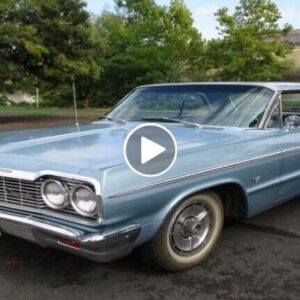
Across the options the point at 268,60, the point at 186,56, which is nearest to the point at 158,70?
the point at 186,56

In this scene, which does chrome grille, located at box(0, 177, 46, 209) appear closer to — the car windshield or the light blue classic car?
the light blue classic car

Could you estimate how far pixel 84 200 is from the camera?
296cm

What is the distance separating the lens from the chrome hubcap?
348cm

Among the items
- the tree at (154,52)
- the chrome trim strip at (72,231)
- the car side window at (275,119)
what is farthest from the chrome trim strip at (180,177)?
the tree at (154,52)

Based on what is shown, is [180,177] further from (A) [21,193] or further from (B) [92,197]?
(A) [21,193]

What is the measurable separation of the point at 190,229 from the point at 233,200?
1.86 ft

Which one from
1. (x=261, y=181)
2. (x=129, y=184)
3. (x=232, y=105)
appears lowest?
(x=261, y=181)

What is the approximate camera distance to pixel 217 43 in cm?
2788

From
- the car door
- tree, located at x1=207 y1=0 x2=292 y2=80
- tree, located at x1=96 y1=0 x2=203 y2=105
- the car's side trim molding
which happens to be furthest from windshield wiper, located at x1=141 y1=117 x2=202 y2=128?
tree, located at x1=96 y1=0 x2=203 y2=105

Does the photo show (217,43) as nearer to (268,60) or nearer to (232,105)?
(268,60)

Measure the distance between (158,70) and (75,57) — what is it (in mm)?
12442

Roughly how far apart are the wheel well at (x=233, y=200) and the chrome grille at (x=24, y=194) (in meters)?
1.37

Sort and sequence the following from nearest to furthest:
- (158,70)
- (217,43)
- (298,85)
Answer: (298,85), (217,43), (158,70)
